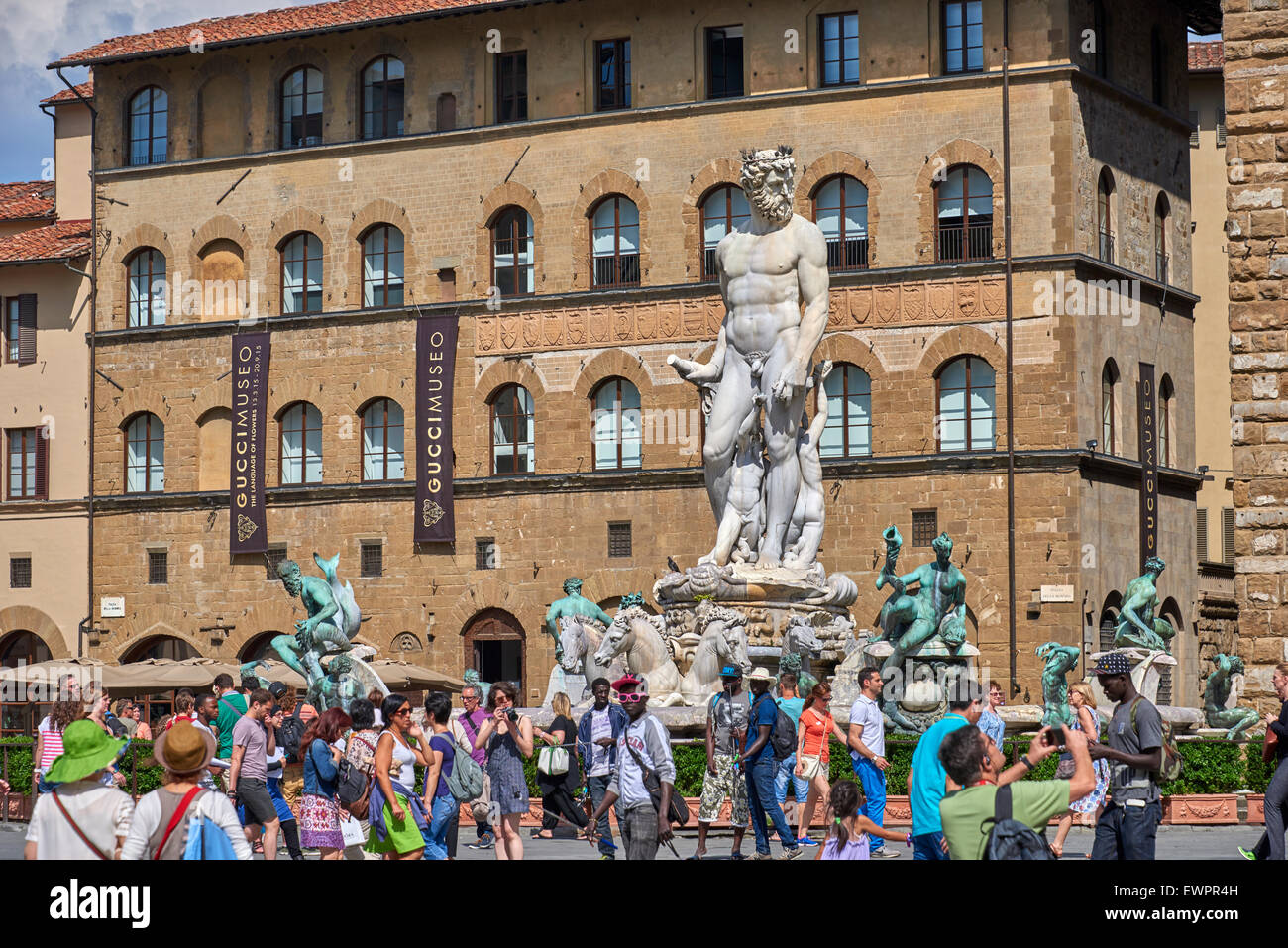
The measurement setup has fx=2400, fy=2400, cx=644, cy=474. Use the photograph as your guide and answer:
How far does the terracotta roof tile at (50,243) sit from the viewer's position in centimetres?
5338

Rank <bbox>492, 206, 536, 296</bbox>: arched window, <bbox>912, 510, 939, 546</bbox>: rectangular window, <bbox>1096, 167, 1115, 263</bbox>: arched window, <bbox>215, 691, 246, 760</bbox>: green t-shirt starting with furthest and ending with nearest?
<bbox>492, 206, 536, 296</bbox>: arched window → <bbox>1096, 167, 1115, 263</bbox>: arched window → <bbox>912, 510, 939, 546</bbox>: rectangular window → <bbox>215, 691, 246, 760</bbox>: green t-shirt

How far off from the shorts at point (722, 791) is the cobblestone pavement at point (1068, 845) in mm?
362

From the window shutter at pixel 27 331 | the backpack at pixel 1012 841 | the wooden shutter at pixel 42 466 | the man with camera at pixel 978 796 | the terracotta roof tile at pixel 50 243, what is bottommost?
the backpack at pixel 1012 841

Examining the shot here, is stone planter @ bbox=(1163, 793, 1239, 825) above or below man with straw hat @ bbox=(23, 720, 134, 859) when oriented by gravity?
below

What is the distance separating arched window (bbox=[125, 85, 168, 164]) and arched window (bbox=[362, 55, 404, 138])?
5003 millimetres

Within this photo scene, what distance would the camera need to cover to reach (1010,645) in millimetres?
43188

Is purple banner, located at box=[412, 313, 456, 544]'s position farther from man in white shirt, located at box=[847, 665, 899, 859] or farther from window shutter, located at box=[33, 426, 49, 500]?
man in white shirt, located at box=[847, 665, 899, 859]

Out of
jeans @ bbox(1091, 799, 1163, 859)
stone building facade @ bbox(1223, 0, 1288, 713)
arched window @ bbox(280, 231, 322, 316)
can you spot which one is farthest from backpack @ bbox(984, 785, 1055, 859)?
arched window @ bbox(280, 231, 322, 316)

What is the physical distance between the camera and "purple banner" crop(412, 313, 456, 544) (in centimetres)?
4900

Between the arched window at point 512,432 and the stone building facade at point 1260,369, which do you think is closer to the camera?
the stone building facade at point 1260,369

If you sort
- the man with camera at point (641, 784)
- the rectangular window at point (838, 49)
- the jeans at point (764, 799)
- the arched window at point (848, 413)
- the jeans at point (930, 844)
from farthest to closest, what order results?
the rectangular window at point (838, 49) < the arched window at point (848, 413) < the jeans at point (764, 799) < the man with camera at point (641, 784) < the jeans at point (930, 844)

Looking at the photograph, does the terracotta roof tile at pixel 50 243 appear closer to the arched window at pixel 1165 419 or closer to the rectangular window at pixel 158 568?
the rectangular window at pixel 158 568

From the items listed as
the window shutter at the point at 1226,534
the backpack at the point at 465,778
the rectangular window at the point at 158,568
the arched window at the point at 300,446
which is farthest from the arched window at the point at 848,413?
the backpack at the point at 465,778
